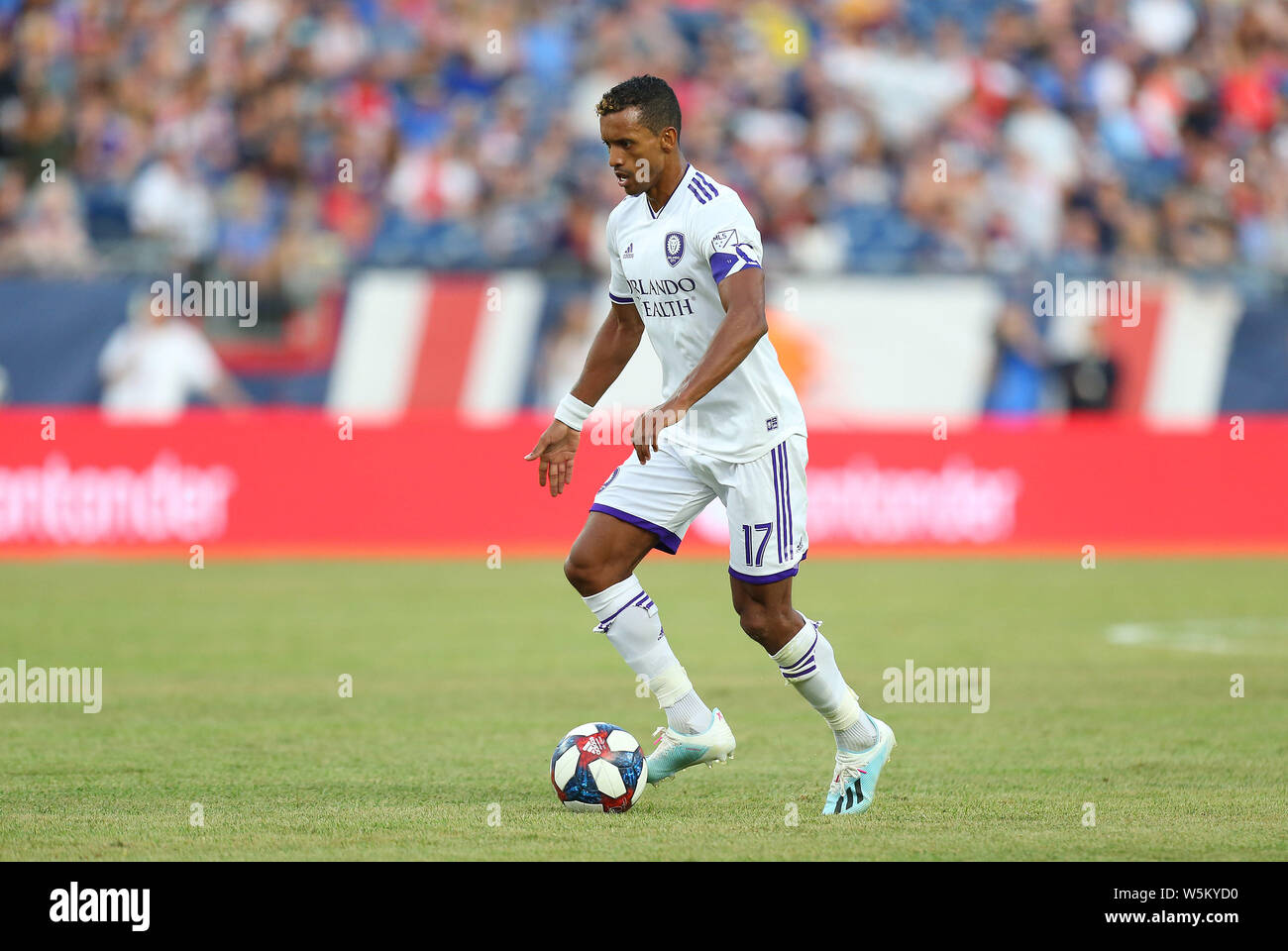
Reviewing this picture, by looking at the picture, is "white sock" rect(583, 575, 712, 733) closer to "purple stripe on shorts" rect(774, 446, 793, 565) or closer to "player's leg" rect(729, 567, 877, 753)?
"player's leg" rect(729, 567, 877, 753)

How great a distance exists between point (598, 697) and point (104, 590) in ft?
21.0

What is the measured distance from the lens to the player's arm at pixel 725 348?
6.78m

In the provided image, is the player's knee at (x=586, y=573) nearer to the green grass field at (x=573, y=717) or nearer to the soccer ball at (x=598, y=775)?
the soccer ball at (x=598, y=775)

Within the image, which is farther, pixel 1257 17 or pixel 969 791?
pixel 1257 17

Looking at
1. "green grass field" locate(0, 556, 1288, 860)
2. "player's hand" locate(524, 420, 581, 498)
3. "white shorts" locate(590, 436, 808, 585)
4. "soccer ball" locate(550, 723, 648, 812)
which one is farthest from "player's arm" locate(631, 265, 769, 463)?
"green grass field" locate(0, 556, 1288, 860)

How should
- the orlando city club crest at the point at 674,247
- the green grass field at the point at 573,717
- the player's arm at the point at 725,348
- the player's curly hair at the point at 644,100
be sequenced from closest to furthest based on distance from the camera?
the green grass field at the point at 573,717 → the player's arm at the point at 725,348 → the player's curly hair at the point at 644,100 → the orlando city club crest at the point at 674,247

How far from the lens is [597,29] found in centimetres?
2377

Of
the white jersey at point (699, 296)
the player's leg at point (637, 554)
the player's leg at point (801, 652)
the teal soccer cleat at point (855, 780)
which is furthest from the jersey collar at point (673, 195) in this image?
the teal soccer cleat at point (855, 780)

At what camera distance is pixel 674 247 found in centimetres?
717

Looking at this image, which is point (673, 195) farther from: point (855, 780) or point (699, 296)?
point (855, 780)

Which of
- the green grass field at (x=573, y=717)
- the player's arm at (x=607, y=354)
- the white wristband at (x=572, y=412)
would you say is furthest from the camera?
the player's arm at (x=607, y=354)
